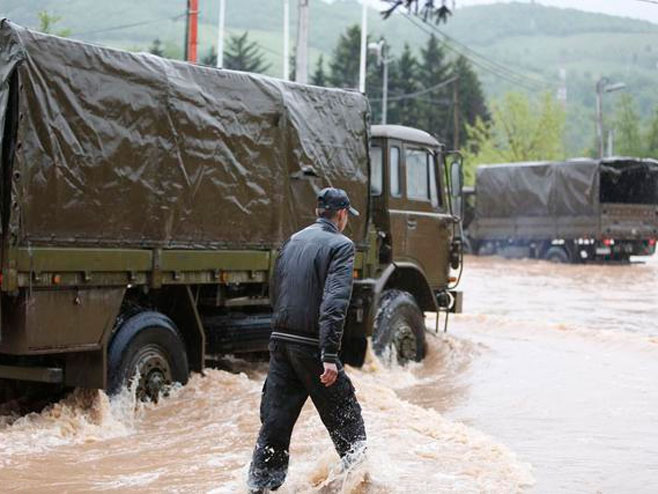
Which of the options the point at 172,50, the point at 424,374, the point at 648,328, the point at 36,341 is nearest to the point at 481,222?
the point at 648,328

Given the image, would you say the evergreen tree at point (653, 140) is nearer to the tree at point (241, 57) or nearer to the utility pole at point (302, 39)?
the tree at point (241, 57)

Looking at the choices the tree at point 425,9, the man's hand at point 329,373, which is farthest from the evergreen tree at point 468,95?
the man's hand at point 329,373

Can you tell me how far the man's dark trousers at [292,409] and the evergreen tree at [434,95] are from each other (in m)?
69.3

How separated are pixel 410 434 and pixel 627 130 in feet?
251

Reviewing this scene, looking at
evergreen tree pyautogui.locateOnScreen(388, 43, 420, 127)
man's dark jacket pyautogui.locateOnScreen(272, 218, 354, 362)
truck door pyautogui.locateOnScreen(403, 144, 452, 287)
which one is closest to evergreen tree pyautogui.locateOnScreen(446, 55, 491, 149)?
evergreen tree pyautogui.locateOnScreen(388, 43, 420, 127)

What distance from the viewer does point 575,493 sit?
7418 millimetres

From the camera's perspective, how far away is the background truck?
3572 cm

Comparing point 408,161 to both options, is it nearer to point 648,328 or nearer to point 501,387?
point 501,387

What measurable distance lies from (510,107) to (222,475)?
58.1 metres

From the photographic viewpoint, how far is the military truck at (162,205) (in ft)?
27.7

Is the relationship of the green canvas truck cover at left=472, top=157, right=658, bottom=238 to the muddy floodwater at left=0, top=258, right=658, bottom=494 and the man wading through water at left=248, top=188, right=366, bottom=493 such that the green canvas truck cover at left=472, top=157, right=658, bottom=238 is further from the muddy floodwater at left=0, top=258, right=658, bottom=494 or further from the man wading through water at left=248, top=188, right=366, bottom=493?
the man wading through water at left=248, top=188, right=366, bottom=493

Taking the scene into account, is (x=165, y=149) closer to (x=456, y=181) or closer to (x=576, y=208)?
(x=456, y=181)

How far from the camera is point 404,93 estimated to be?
78.3 m

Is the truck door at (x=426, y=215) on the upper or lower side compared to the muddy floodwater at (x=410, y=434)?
upper
